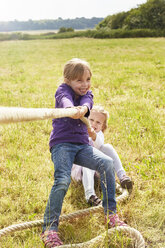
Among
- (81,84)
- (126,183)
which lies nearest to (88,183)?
(126,183)

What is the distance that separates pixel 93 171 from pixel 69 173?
2.12 feet

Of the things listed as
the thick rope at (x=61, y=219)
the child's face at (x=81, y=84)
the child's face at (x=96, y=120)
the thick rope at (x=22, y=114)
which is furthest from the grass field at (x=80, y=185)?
the thick rope at (x=22, y=114)

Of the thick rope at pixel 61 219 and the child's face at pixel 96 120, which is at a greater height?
the child's face at pixel 96 120

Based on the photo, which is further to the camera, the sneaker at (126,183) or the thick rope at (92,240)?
the sneaker at (126,183)

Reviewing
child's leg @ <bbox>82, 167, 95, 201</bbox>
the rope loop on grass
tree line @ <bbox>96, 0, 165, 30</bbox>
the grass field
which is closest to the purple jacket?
the rope loop on grass

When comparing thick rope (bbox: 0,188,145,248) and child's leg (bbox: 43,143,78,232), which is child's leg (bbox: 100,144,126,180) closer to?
thick rope (bbox: 0,188,145,248)

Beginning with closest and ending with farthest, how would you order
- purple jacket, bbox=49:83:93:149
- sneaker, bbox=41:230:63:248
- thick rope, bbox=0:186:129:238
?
1. sneaker, bbox=41:230:63:248
2. thick rope, bbox=0:186:129:238
3. purple jacket, bbox=49:83:93:149

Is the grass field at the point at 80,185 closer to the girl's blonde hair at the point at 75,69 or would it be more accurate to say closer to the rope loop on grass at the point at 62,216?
the rope loop on grass at the point at 62,216

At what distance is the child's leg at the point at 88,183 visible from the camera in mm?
2498

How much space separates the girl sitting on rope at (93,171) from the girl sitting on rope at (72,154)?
0.63ft

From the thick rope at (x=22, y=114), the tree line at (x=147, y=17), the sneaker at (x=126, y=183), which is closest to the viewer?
the thick rope at (x=22, y=114)

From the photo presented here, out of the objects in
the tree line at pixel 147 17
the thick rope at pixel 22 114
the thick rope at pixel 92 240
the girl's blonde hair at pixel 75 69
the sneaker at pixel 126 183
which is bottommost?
the thick rope at pixel 92 240

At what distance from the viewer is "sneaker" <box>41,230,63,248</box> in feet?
6.20

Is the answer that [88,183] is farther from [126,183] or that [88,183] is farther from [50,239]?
[50,239]
